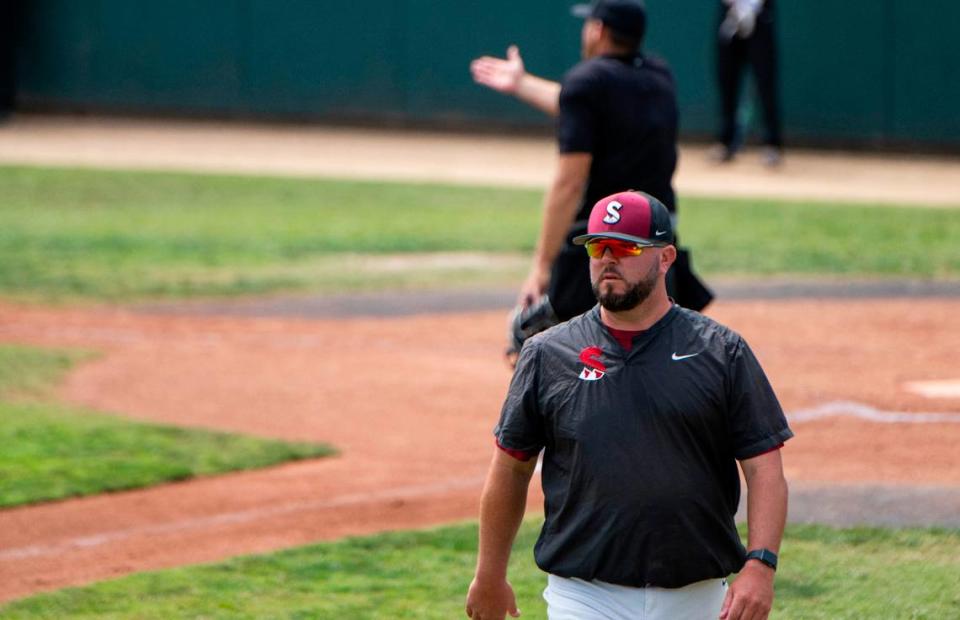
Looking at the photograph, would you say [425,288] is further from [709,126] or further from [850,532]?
[709,126]

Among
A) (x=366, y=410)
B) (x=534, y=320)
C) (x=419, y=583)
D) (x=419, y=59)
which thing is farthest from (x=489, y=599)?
(x=419, y=59)

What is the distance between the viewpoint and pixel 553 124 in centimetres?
2200

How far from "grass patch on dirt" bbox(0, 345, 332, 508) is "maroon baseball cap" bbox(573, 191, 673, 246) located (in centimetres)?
418

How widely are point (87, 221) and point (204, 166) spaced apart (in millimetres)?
3838

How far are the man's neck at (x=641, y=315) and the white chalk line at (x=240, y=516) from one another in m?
3.44

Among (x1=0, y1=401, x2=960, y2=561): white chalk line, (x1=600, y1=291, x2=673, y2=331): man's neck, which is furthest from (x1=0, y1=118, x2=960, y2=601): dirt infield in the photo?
(x1=600, y1=291, x2=673, y2=331): man's neck

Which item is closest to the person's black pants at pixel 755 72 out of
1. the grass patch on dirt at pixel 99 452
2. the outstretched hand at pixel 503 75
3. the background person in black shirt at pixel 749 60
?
the background person in black shirt at pixel 749 60

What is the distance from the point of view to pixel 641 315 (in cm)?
389

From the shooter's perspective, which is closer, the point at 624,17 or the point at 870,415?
the point at 624,17

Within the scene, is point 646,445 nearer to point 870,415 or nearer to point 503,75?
point 503,75

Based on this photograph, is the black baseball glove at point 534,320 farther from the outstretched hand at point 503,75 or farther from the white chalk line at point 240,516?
the white chalk line at point 240,516

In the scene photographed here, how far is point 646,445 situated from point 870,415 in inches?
205

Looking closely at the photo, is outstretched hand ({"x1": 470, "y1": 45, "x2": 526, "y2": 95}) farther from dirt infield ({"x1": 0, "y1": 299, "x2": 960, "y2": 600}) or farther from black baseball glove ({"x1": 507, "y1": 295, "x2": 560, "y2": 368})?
dirt infield ({"x1": 0, "y1": 299, "x2": 960, "y2": 600})

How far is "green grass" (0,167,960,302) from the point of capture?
13.2 metres
